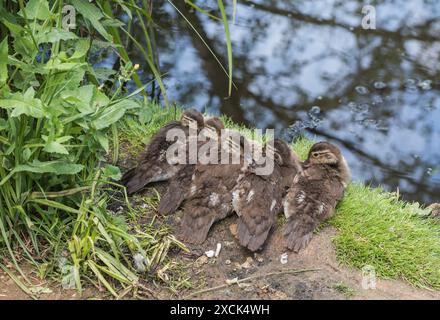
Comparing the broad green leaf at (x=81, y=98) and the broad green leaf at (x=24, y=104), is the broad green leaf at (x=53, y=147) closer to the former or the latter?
the broad green leaf at (x=24, y=104)

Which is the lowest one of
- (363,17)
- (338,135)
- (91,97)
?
(338,135)

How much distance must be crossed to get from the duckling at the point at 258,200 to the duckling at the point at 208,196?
7cm

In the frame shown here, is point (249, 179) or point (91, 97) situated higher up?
point (91, 97)

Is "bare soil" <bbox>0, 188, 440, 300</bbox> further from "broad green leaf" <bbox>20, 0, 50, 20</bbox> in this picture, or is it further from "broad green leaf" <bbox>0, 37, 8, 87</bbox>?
"broad green leaf" <bbox>20, 0, 50, 20</bbox>

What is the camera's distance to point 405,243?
456 cm

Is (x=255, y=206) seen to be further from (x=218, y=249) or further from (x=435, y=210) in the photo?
(x=435, y=210)

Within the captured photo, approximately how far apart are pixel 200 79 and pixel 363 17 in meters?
2.60

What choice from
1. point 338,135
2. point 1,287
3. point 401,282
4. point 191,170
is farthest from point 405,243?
point 338,135

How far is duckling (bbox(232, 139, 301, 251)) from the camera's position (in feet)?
Answer: 14.0

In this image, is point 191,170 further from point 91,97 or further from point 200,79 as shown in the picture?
point 200,79

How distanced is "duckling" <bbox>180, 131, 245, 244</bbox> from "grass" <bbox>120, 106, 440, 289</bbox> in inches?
16.4

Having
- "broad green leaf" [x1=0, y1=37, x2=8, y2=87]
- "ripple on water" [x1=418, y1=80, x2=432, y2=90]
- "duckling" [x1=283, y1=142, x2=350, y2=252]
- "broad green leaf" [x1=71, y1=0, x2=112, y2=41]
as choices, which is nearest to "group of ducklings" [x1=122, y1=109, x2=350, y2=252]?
"duckling" [x1=283, y1=142, x2=350, y2=252]

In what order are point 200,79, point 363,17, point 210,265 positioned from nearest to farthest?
point 210,265
point 200,79
point 363,17

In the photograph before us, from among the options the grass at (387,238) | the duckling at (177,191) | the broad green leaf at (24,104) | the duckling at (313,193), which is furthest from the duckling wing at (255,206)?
the broad green leaf at (24,104)
